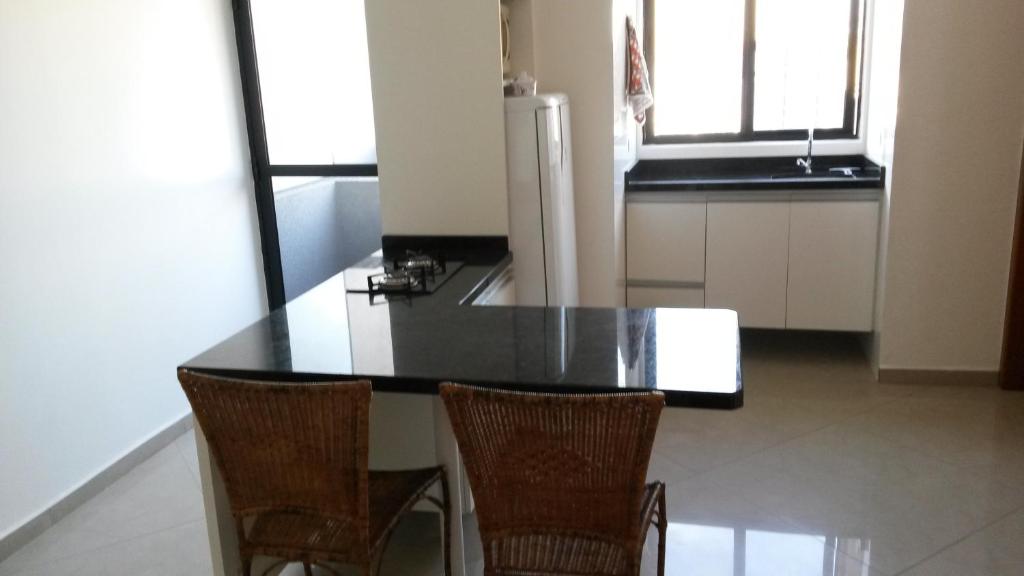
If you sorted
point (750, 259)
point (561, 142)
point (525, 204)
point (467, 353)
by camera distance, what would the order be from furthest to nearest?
point (750, 259) → point (561, 142) → point (525, 204) → point (467, 353)

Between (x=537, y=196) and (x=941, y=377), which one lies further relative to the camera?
(x=941, y=377)

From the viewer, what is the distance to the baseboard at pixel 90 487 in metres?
2.76

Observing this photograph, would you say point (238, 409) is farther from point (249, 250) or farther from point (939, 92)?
point (939, 92)

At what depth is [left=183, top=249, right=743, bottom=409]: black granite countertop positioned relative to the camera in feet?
5.75

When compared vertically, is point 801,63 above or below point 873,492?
above

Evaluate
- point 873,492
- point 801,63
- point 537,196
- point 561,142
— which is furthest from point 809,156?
point 873,492

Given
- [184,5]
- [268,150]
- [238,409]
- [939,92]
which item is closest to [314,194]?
[268,150]

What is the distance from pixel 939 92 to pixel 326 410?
307 centimetres

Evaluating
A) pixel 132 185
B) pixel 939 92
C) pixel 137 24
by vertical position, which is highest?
pixel 137 24

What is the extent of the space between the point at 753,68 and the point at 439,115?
7.40 ft

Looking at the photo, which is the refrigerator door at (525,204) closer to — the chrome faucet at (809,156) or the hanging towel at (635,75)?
the hanging towel at (635,75)

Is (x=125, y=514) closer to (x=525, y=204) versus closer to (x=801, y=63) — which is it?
(x=525, y=204)

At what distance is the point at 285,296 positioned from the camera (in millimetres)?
4387

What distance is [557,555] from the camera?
1686 mm
